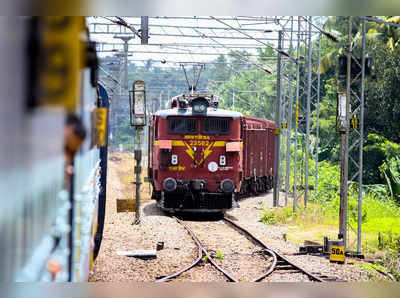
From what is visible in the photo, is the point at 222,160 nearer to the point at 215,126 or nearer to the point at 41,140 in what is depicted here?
the point at 215,126

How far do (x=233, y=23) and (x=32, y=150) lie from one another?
1263cm

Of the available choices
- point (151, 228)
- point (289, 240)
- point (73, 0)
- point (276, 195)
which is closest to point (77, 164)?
point (73, 0)

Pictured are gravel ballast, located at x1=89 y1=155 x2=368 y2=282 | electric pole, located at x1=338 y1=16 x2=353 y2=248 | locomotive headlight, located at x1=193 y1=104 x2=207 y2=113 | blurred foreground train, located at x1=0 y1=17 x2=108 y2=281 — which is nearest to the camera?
blurred foreground train, located at x1=0 y1=17 x2=108 y2=281

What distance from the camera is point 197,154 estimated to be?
13523 millimetres

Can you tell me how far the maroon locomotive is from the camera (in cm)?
1330

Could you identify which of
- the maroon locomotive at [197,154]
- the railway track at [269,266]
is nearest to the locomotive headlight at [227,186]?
the maroon locomotive at [197,154]

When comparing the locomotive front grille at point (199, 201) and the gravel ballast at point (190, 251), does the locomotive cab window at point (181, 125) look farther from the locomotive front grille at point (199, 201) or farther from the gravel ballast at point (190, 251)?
the gravel ballast at point (190, 251)

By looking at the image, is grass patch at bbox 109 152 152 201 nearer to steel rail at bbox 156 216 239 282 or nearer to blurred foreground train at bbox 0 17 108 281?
steel rail at bbox 156 216 239 282

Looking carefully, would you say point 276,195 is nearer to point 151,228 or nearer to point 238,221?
point 238,221

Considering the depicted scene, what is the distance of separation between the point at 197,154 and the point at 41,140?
10.2 metres

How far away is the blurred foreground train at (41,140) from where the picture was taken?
3035 mm

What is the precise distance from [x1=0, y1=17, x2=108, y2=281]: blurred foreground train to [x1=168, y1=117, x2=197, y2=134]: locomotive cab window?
29.6 feet

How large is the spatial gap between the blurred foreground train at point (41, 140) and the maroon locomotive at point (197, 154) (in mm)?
9024

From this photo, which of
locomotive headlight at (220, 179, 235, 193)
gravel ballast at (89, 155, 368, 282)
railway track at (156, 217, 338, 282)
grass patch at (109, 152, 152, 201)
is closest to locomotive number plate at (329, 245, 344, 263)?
gravel ballast at (89, 155, 368, 282)
